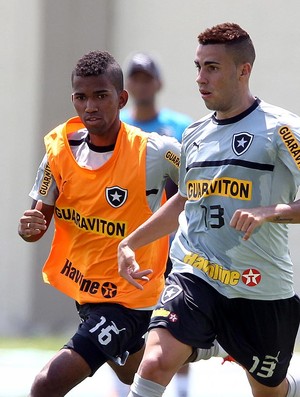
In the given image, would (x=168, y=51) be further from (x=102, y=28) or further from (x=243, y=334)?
(x=243, y=334)

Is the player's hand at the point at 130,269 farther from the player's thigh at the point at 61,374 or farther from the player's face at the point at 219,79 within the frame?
the player's face at the point at 219,79

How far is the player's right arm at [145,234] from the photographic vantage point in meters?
5.25

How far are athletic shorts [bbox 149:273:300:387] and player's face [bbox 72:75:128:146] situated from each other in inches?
34.4

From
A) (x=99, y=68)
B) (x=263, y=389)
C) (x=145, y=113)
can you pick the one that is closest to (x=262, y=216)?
(x=263, y=389)

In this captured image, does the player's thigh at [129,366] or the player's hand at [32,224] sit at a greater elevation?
the player's hand at [32,224]

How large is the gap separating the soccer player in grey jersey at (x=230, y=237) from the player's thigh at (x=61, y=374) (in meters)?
0.37

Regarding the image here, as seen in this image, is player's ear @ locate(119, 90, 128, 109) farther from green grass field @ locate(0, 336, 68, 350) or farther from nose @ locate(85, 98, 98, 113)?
green grass field @ locate(0, 336, 68, 350)

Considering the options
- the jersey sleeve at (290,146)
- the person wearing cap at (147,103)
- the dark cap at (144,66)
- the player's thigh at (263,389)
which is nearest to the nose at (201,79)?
the jersey sleeve at (290,146)

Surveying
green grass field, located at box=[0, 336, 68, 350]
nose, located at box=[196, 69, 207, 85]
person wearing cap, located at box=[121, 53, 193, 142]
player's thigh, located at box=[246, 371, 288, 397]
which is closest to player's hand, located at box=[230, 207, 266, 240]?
nose, located at box=[196, 69, 207, 85]

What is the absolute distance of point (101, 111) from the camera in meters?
5.91

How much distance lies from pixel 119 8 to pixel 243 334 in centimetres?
585

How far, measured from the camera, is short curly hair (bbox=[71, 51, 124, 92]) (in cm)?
592

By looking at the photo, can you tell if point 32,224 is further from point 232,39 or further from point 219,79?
point 232,39

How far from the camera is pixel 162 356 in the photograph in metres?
5.15
